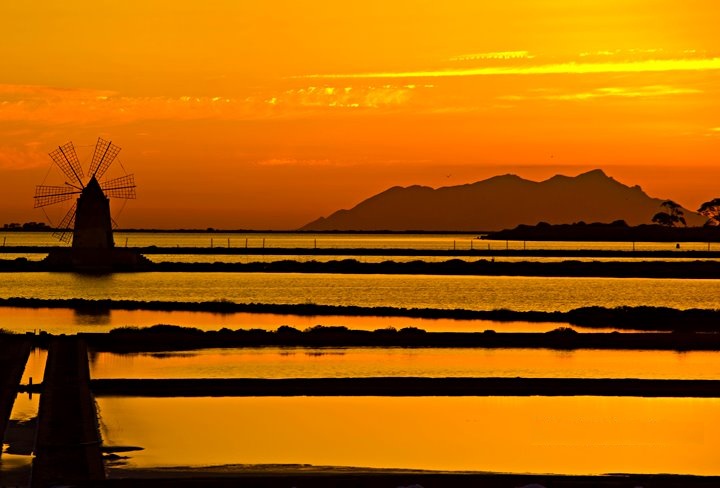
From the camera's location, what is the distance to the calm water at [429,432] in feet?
52.7

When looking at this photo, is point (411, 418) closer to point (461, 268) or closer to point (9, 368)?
point (9, 368)

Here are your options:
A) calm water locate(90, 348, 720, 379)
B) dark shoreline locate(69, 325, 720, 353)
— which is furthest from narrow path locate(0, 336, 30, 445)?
A: calm water locate(90, 348, 720, 379)

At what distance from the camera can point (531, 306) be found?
2077 inches

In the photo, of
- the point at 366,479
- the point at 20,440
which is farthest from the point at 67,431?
the point at 366,479

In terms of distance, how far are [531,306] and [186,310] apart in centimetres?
1571

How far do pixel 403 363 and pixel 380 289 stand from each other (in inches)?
1509

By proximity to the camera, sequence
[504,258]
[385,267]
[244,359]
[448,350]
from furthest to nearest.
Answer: [504,258] → [385,267] → [448,350] → [244,359]

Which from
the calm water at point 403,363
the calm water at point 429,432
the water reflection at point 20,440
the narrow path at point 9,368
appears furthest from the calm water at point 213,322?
the calm water at point 429,432

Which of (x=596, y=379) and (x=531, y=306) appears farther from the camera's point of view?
(x=531, y=306)

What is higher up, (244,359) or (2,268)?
(2,268)

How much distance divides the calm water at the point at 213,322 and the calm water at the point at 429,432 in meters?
16.1

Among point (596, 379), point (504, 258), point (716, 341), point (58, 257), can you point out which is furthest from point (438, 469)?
point (504, 258)

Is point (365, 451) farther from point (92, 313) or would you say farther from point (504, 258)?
point (504, 258)

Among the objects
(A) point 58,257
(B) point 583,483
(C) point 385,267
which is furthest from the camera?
(C) point 385,267
